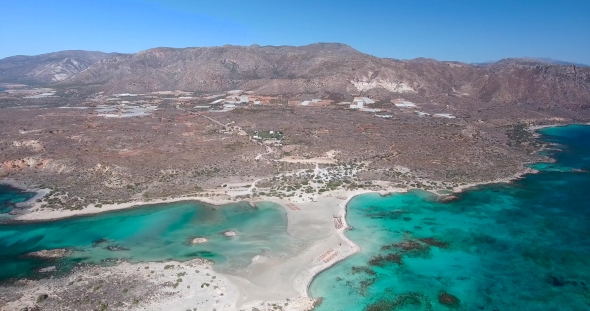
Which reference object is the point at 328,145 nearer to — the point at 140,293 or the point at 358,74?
the point at 140,293

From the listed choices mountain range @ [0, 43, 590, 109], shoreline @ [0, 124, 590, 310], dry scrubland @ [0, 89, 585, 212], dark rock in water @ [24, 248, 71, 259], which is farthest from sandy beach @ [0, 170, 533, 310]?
mountain range @ [0, 43, 590, 109]

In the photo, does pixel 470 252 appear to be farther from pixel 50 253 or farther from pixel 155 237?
pixel 50 253

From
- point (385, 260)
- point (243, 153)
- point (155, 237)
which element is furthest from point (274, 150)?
point (385, 260)

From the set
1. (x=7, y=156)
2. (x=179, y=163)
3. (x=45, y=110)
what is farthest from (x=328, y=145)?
(x=45, y=110)

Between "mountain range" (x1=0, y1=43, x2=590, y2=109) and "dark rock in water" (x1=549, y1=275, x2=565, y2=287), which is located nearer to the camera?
"dark rock in water" (x1=549, y1=275, x2=565, y2=287)

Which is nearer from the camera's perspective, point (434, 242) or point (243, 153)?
point (434, 242)

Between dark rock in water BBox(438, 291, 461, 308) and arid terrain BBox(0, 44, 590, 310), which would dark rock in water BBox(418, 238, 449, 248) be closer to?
dark rock in water BBox(438, 291, 461, 308)
